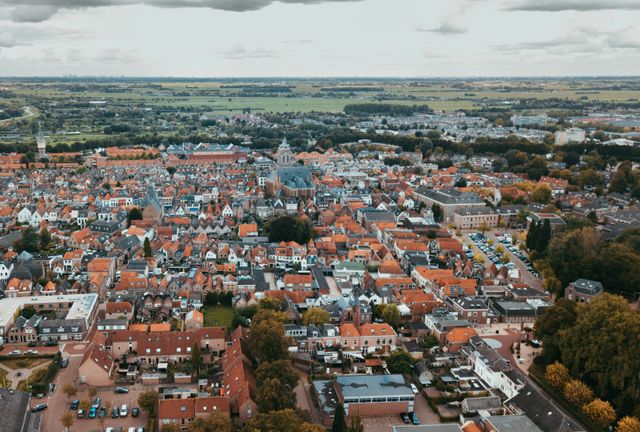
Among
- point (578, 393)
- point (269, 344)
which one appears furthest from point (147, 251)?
point (578, 393)

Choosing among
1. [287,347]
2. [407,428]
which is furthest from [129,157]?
[407,428]

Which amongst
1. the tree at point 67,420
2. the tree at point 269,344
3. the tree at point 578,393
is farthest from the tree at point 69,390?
the tree at point 578,393

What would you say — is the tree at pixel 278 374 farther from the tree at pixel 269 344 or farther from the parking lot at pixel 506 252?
the parking lot at pixel 506 252

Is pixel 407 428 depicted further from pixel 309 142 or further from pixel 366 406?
pixel 309 142

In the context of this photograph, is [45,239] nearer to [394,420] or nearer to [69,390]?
[69,390]

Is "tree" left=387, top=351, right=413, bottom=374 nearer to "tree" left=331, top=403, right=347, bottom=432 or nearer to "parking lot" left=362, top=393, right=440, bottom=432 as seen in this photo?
"parking lot" left=362, top=393, right=440, bottom=432

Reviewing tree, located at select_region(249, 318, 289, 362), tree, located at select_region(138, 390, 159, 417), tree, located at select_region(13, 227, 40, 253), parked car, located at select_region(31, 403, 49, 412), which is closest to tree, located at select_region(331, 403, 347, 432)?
tree, located at select_region(249, 318, 289, 362)

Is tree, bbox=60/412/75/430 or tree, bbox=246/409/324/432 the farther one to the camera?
tree, bbox=60/412/75/430
